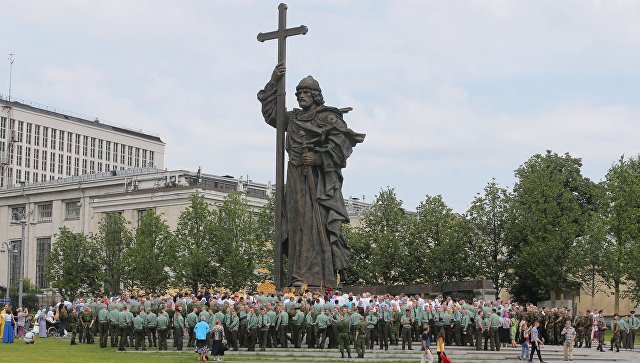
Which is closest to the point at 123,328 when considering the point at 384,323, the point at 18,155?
the point at 384,323

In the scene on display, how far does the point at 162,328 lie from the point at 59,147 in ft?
293

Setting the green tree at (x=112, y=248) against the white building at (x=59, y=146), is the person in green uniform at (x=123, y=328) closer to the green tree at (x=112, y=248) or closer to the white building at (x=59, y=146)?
the green tree at (x=112, y=248)

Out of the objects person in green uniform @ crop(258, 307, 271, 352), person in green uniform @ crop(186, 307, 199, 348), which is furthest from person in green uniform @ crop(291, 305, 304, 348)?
person in green uniform @ crop(186, 307, 199, 348)

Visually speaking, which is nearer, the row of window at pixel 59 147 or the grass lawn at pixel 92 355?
the grass lawn at pixel 92 355

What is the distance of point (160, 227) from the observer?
212 ft

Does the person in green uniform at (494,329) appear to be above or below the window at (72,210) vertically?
below

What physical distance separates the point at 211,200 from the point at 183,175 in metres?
8.37

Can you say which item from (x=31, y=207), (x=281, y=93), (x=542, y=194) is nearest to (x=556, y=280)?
(x=542, y=194)

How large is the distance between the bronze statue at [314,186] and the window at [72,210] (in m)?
55.9

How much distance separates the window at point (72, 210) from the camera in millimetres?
89713

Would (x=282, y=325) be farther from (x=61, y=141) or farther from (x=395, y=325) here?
(x=61, y=141)

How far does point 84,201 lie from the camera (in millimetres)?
89375

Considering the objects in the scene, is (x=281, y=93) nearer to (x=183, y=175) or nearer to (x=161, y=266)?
(x=161, y=266)

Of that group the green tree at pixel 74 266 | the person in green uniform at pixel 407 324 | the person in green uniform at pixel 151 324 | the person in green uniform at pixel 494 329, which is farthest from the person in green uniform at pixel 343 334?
the green tree at pixel 74 266
